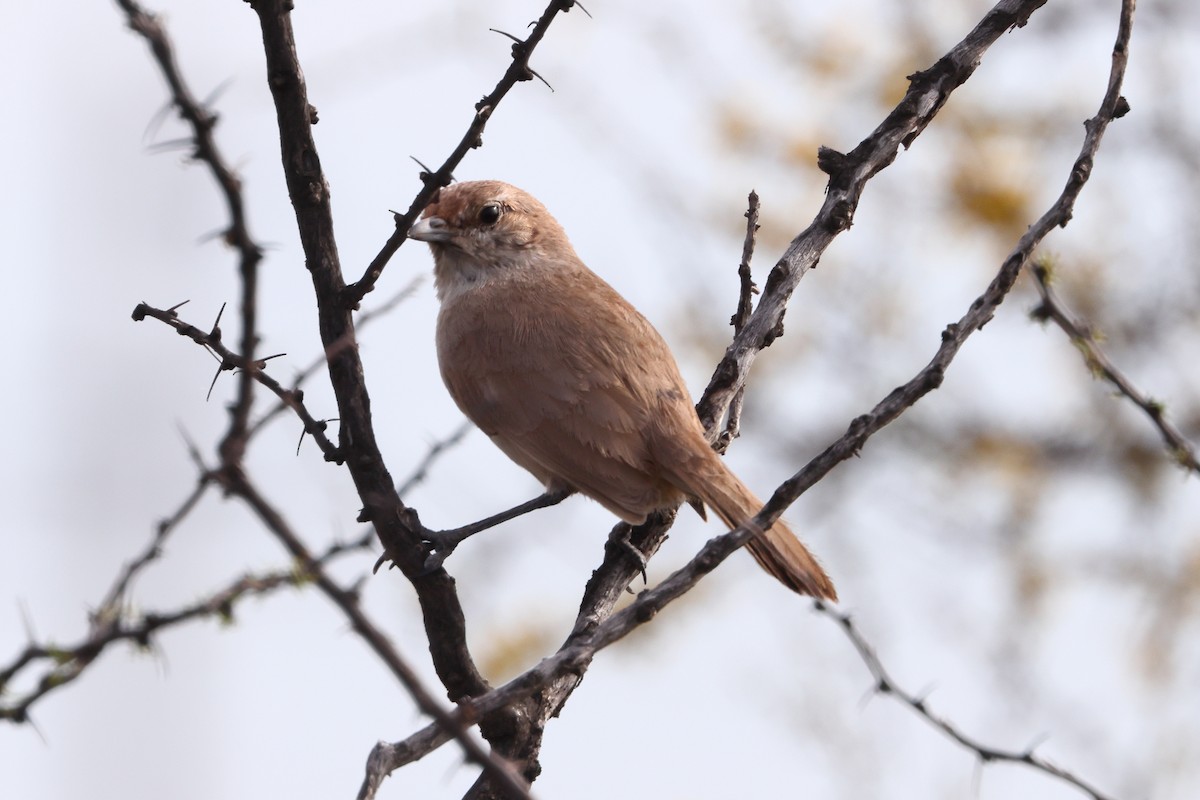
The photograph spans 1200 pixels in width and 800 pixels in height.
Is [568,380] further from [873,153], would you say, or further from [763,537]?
[873,153]

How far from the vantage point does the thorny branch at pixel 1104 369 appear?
3.22 metres

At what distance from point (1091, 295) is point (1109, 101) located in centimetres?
892

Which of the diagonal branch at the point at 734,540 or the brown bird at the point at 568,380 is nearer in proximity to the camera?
the diagonal branch at the point at 734,540

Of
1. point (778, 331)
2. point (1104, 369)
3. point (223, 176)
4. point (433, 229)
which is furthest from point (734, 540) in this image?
point (433, 229)

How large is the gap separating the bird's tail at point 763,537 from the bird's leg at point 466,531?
70 centimetres

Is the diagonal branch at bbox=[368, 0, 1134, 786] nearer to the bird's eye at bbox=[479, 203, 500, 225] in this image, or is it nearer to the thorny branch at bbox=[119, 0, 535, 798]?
the thorny branch at bbox=[119, 0, 535, 798]

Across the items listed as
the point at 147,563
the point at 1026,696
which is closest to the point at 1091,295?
the point at 1026,696

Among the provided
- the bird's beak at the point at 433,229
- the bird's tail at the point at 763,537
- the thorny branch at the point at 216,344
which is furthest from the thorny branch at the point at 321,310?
the bird's beak at the point at 433,229

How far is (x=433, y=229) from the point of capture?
21.2ft

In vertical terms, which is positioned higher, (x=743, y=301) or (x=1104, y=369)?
(x=743, y=301)

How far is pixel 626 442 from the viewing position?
5340mm

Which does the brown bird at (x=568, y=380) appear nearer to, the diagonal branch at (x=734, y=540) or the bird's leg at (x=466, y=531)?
the bird's leg at (x=466, y=531)

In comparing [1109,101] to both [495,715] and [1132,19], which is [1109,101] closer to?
[1132,19]

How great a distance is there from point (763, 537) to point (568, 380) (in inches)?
45.5
